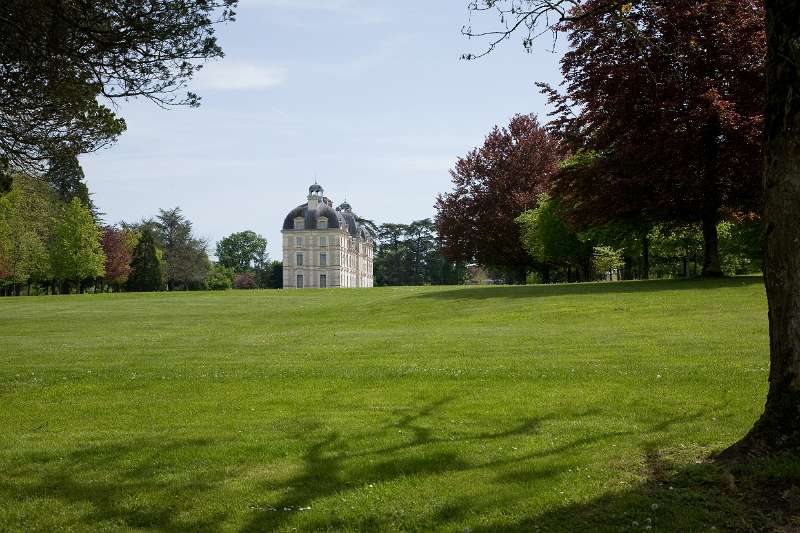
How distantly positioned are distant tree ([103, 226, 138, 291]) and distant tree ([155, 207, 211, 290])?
12606mm

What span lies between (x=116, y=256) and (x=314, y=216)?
35.7 m

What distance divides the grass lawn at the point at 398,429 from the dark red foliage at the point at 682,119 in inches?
303

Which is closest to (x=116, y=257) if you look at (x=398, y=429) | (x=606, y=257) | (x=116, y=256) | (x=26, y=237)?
(x=116, y=256)

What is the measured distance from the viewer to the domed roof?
10275cm

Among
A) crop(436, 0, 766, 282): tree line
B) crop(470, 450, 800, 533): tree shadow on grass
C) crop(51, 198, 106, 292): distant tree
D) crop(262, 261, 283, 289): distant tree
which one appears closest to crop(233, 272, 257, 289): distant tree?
crop(262, 261, 283, 289): distant tree

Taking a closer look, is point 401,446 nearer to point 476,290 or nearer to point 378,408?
point 378,408

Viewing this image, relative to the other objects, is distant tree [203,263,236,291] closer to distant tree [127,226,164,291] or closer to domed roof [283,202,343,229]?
domed roof [283,202,343,229]

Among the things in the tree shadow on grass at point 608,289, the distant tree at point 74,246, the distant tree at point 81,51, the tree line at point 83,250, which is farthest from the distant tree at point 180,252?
the distant tree at point 81,51

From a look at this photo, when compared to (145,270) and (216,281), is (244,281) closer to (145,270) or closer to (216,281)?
(216,281)

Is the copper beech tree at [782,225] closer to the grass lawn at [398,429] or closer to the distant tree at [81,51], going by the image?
the grass lawn at [398,429]

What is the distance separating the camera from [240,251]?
128 metres

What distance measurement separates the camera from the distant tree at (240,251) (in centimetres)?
12694

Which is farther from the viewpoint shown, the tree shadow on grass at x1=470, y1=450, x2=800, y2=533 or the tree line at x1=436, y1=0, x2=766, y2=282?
the tree line at x1=436, y1=0, x2=766, y2=282

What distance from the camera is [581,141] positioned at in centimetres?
2622
